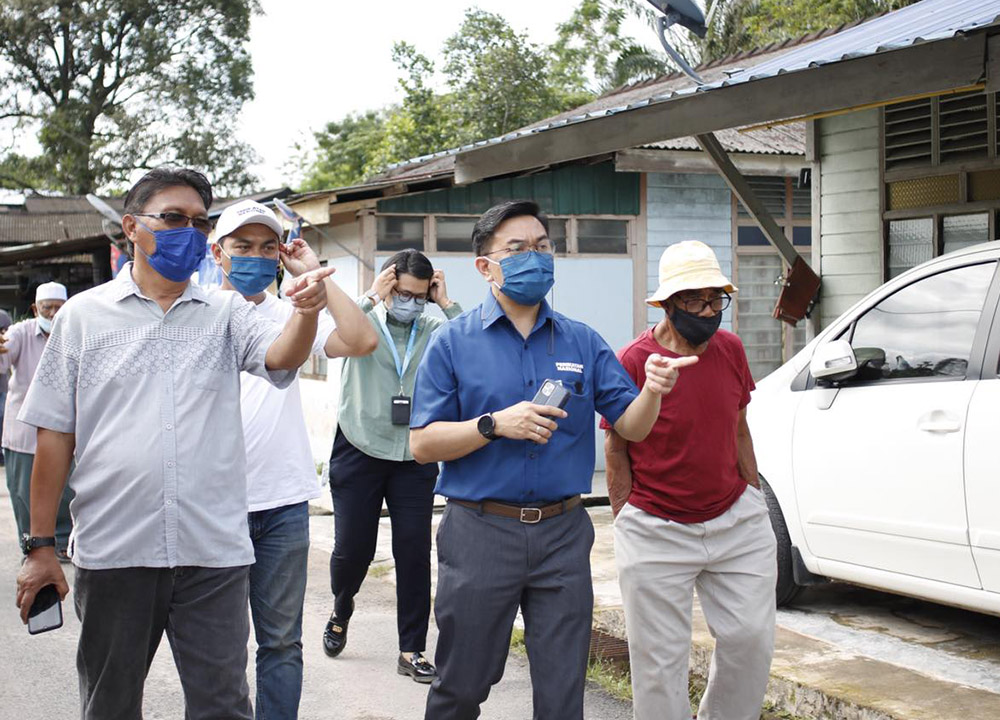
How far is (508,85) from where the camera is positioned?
27188mm

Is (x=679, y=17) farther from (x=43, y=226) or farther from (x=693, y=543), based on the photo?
(x=43, y=226)

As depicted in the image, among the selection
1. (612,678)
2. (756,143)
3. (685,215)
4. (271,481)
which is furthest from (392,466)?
(685,215)

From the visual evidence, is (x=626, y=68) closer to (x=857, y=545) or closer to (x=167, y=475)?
(x=857, y=545)

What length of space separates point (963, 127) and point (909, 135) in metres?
0.55

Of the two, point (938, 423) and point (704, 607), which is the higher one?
point (938, 423)

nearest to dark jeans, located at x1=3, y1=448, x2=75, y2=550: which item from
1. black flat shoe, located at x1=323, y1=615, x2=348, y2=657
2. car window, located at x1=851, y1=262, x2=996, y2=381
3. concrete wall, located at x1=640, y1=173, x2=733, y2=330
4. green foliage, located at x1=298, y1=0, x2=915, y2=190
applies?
black flat shoe, located at x1=323, y1=615, x2=348, y2=657

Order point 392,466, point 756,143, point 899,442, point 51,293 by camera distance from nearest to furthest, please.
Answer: point 899,442, point 392,466, point 51,293, point 756,143

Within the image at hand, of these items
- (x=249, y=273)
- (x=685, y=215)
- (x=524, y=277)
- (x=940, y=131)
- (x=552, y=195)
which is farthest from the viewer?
(x=685, y=215)

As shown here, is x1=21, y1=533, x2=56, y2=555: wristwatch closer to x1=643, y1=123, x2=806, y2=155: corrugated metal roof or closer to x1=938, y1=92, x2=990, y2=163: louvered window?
x1=938, y1=92, x2=990, y2=163: louvered window

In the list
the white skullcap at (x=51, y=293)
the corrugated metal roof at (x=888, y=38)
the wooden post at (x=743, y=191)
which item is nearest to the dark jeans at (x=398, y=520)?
the corrugated metal roof at (x=888, y=38)

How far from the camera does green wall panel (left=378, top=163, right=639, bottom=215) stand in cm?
1283

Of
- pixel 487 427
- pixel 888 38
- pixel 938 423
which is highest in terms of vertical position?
pixel 888 38

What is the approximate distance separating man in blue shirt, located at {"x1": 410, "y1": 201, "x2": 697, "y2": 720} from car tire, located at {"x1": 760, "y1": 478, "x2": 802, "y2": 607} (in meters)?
2.70

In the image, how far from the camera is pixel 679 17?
744 centimetres
